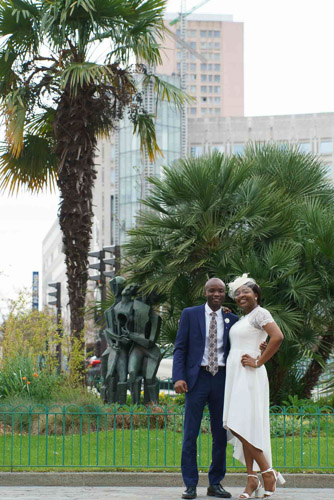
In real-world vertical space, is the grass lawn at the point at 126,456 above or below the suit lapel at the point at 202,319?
below

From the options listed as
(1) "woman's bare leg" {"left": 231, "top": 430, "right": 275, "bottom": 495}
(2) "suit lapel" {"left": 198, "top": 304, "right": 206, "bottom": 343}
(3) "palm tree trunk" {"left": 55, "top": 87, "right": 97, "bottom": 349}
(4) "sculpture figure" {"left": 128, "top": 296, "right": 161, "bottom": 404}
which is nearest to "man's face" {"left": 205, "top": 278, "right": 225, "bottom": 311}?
(2) "suit lapel" {"left": 198, "top": 304, "right": 206, "bottom": 343}

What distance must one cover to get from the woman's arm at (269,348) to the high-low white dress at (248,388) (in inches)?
2.1

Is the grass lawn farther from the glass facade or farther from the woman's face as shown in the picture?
the glass facade

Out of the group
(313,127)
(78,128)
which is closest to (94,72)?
(78,128)

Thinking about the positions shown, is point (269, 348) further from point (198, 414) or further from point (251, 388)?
point (198, 414)

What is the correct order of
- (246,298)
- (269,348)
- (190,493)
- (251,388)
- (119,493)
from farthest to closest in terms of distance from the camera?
1. (119,493)
2. (190,493)
3. (246,298)
4. (251,388)
5. (269,348)

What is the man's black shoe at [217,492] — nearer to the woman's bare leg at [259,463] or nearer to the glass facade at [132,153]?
the woman's bare leg at [259,463]

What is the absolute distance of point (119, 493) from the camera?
26.7ft

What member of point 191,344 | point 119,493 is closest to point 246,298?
point 191,344

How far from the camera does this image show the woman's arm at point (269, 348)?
721 centimetres

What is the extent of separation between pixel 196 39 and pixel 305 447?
127 metres

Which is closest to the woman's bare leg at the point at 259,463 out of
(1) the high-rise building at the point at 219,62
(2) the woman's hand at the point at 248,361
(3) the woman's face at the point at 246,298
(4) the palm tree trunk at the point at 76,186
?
(2) the woman's hand at the point at 248,361

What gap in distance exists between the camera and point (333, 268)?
14633 millimetres

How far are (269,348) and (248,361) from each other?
0.21m
